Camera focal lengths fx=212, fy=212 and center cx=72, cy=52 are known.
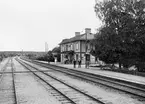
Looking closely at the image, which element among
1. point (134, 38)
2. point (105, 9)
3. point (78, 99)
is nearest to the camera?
point (78, 99)

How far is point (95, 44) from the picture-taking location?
27.7 m

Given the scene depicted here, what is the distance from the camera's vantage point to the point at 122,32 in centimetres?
2589

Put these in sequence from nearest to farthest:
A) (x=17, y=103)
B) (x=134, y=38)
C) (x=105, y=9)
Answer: (x=17, y=103) < (x=134, y=38) < (x=105, y=9)

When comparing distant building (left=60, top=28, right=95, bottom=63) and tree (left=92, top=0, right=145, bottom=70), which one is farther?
distant building (left=60, top=28, right=95, bottom=63)

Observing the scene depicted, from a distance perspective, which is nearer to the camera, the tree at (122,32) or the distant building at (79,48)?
the tree at (122,32)

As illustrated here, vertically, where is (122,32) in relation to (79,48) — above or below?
above

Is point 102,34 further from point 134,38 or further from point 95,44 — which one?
point 134,38

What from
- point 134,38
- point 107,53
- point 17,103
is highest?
point 134,38

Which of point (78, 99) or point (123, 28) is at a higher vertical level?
point (123, 28)

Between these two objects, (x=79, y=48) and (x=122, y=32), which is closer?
(x=122, y=32)

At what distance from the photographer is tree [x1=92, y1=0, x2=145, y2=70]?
25.4 meters

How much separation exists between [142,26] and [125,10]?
2860 millimetres

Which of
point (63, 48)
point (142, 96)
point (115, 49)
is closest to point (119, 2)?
point (115, 49)

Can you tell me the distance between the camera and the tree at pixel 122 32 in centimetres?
2536
